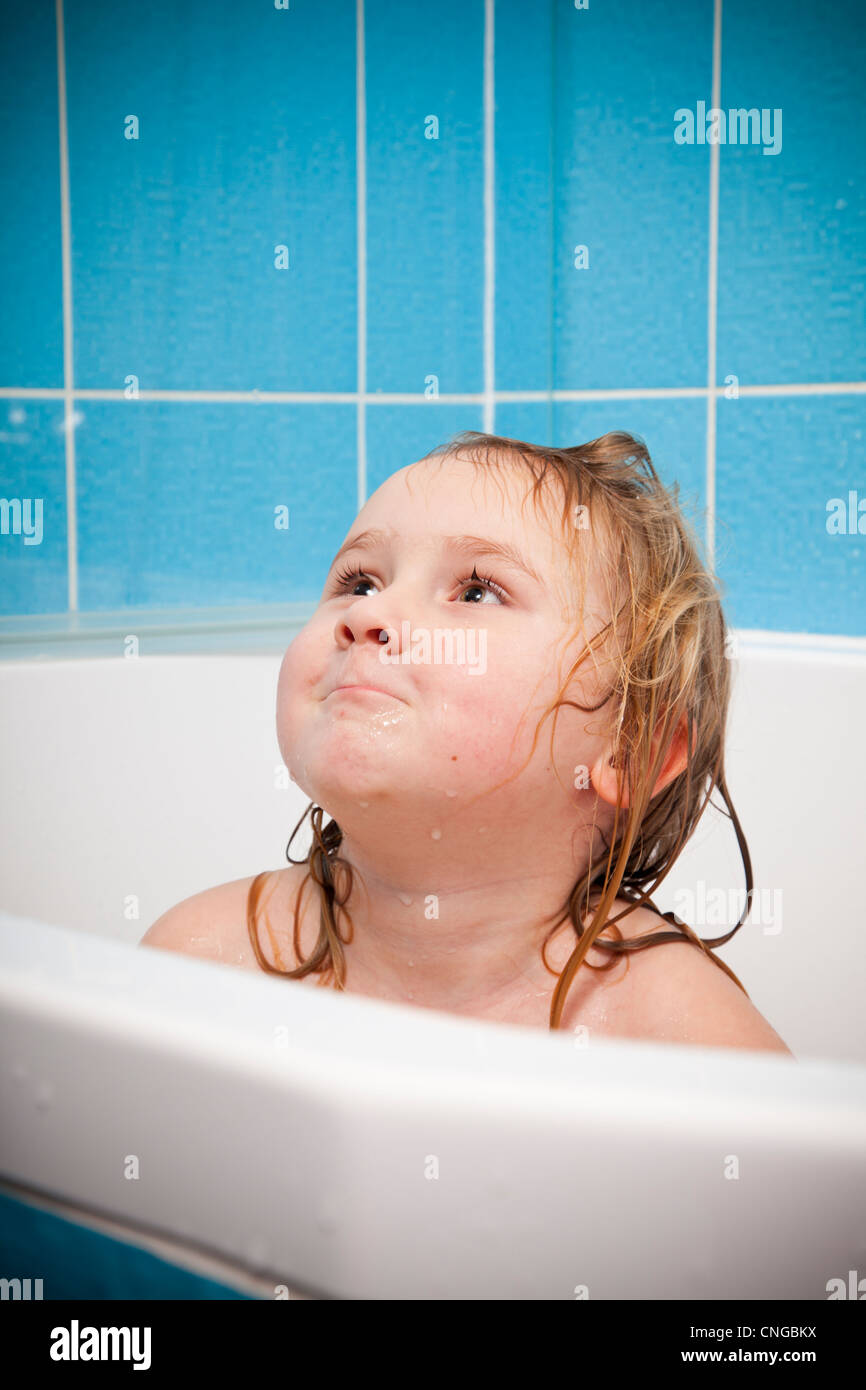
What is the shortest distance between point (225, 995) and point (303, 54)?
157 centimetres

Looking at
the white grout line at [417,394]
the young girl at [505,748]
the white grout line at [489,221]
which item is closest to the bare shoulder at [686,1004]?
the young girl at [505,748]

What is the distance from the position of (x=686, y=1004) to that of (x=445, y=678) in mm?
272

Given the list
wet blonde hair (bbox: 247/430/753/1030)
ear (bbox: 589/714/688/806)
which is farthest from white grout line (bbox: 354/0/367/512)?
ear (bbox: 589/714/688/806)

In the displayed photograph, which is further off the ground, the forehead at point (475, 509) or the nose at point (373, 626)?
the forehead at point (475, 509)

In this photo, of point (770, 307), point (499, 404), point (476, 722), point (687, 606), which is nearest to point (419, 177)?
point (499, 404)

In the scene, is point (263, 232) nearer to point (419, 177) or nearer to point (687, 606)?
point (419, 177)

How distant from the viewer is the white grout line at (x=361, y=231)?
5.45ft

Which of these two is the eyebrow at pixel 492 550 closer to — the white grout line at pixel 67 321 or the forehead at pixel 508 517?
the forehead at pixel 508 517

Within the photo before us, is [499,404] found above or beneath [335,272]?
beneath

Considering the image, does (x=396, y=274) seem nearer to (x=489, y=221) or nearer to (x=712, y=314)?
(x=489, y=221)

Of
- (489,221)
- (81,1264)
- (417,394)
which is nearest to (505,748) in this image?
(81,1264)

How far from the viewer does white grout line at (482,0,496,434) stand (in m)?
1.76

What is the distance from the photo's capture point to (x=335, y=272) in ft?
5.52

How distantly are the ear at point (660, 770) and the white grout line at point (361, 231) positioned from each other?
92 cm
